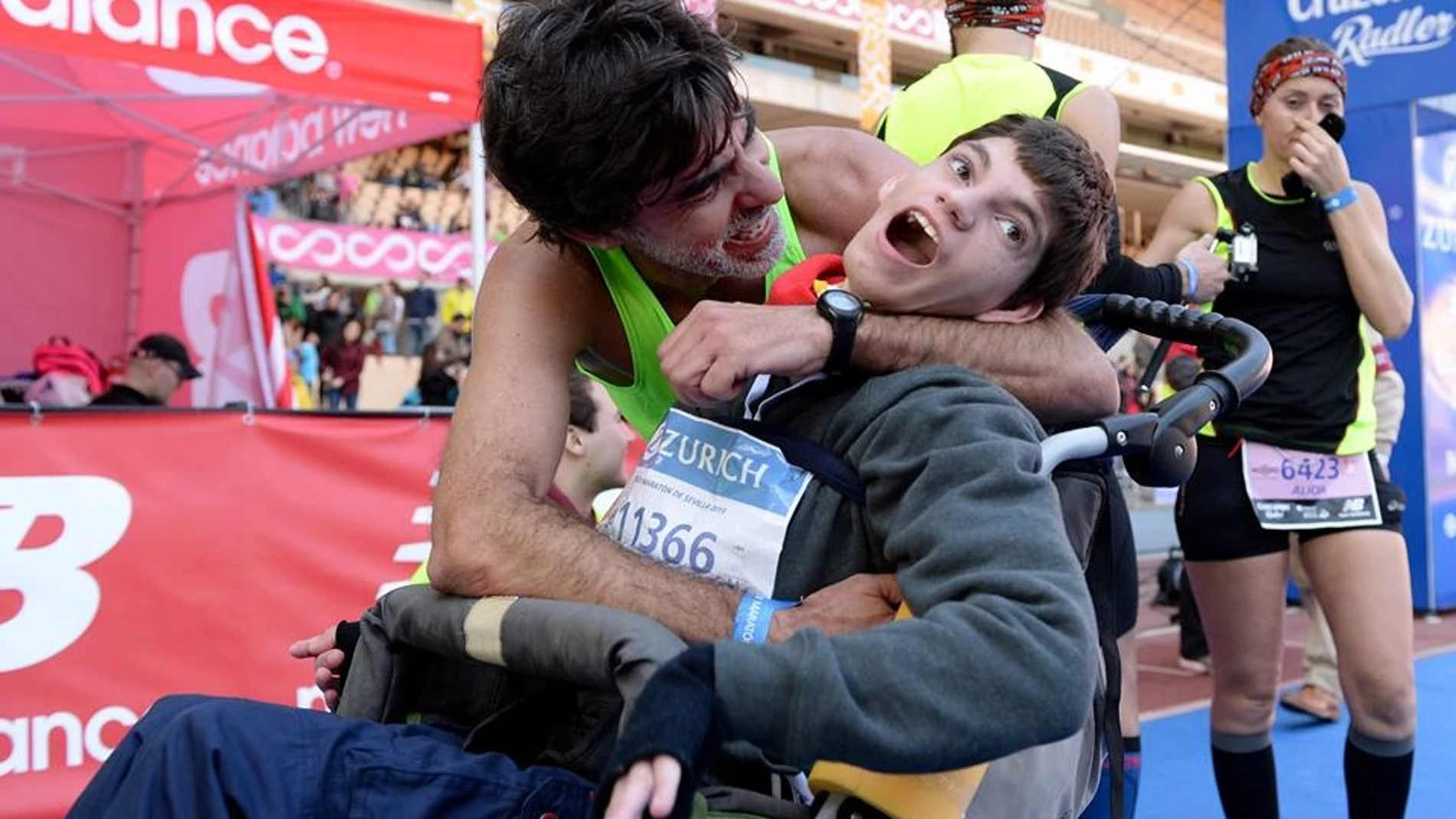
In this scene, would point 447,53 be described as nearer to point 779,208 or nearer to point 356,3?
point 356,3

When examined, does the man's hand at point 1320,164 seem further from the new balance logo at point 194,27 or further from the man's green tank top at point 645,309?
the new balance logo at point 194,27

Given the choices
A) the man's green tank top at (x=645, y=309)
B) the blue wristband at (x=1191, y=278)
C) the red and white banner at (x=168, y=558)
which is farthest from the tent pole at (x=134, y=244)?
the blue wristband at (x=1191, y=278)

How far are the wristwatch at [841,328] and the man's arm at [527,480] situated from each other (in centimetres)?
28

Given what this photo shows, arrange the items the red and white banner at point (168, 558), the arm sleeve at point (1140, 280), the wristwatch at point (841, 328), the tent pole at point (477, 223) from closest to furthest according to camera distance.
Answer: the wristwatch at point (841, 328) → the arm sleeve at point (1140, 280) → the red and white banner at point (168, 558) → the tent pole at point (477, 223)

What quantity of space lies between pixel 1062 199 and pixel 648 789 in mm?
858

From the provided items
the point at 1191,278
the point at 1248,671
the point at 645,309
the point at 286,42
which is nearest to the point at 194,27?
the point at 286,42

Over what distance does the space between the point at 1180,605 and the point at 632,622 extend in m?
5.27

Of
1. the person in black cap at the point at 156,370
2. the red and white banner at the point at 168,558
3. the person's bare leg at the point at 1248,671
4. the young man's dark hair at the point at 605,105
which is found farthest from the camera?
the person in black cap at the point at 156,370

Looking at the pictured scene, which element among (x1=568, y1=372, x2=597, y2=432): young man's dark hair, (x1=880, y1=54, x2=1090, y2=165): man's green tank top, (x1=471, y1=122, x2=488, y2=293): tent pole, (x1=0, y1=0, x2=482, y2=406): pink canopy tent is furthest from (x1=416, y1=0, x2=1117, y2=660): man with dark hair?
(x1=471, y1=122, x2=488, y2=293): tent pole

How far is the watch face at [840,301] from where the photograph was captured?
4.60 feet

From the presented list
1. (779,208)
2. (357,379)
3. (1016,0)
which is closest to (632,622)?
(779,208)

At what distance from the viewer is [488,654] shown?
1300 millimetres

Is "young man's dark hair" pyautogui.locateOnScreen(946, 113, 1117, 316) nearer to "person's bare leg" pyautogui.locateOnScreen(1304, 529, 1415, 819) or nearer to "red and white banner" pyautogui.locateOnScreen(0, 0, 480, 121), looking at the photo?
"person's bare leg" pyautogui.locateOnScreen(1304, 529, 1415, 819)

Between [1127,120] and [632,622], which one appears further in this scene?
[1127,120]
